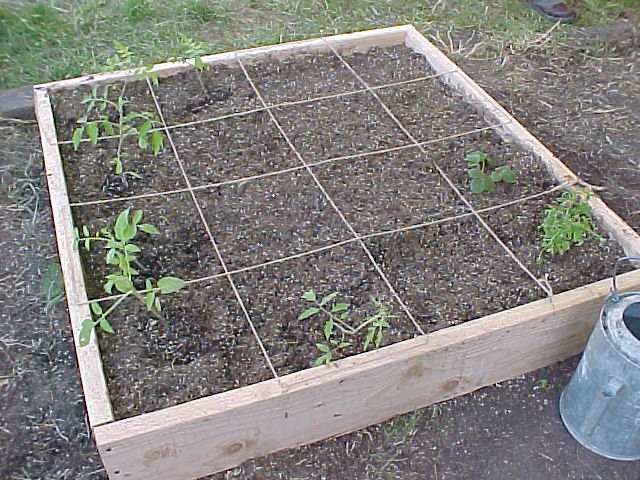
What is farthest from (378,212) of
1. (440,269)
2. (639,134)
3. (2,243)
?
(639,134)

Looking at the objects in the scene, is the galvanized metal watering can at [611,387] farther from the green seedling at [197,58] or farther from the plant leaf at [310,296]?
the green seedling at [197,58]

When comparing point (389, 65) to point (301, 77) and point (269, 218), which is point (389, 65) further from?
point (269, 218)

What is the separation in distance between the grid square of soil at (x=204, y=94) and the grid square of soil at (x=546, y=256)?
3.45 ft

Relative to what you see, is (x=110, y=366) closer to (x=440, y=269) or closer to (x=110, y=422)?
(x=110, y=422)

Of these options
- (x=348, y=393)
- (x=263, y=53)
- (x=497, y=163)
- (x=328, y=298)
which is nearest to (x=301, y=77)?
(x=263, y=53)

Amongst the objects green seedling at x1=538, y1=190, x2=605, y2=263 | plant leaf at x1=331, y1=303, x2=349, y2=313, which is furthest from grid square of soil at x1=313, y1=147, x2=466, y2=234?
plant leaf at x1=331, y1=303, x2=349, y2=313

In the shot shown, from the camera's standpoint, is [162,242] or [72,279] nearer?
[72,279]

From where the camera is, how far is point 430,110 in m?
2.67

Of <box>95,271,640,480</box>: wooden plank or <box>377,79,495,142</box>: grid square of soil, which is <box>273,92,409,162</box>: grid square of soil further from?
<box>95,271,640,480</box>: wooden plank

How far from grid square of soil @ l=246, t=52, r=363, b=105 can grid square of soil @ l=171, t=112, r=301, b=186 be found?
6.7 inches

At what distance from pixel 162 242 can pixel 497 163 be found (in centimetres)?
119

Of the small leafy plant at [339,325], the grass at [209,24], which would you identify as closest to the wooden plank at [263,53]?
the grass at [209,24]

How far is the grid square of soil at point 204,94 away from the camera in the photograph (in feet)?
8.58

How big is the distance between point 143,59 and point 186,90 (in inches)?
28.0
